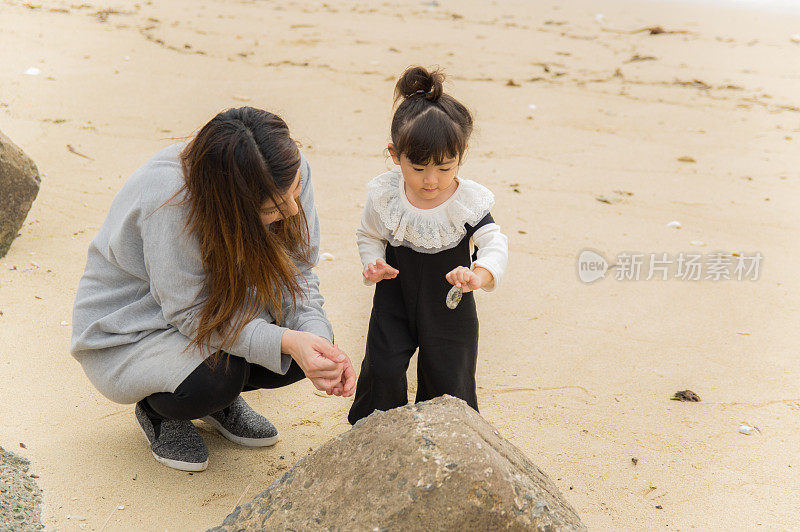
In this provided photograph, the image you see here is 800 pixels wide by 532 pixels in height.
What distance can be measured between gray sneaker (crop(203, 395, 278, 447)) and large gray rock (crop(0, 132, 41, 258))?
5.31ft

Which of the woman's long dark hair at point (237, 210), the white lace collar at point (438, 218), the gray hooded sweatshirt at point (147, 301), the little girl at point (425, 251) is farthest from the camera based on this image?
the white lace collar at point (438, 218)

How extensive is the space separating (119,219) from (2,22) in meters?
6.02

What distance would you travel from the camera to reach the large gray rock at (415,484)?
1700 millimetres

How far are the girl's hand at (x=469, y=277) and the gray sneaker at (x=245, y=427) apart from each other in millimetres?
843

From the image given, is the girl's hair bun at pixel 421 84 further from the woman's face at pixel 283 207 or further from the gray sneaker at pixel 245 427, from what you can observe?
the gray sneaker at pixel 245 427

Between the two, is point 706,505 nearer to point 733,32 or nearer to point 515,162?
point 515,162

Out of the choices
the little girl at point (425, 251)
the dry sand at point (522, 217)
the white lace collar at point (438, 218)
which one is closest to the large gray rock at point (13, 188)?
the dry sand at point (522, 217)

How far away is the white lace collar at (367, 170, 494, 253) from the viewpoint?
239cm

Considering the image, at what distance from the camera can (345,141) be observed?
17.9 feet

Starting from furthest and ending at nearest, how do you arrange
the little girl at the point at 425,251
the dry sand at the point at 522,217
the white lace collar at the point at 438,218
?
the dry sand at the point at 522,217 → the white lace collar at the point at 438,218 → the little girl at the point at 425,251

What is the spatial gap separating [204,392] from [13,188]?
6.09ft

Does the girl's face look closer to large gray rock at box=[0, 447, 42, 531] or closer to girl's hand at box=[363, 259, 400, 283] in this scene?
girl's hand at box=[363, 259, 400, 283]

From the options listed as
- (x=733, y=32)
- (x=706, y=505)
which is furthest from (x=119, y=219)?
(x=733, y=32)

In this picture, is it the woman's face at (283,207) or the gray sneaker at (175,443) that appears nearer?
the woman's face at (283,207)
